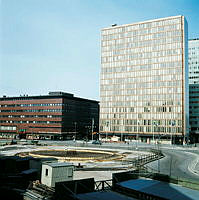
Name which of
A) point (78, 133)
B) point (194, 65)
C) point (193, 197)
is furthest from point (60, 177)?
point (194, 65)

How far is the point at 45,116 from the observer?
15425cm

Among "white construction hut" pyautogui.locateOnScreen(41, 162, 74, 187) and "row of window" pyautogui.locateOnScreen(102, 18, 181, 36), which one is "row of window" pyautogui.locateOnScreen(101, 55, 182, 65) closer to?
"row of window" pyautogui.locateOnScreen(102, 18, 181, 36)

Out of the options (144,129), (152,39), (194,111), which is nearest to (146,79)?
(152,39)

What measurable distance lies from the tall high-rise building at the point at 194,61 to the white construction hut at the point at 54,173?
17900 centimetres

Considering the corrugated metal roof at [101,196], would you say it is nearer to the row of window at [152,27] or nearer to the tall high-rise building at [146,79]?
the tall high-rise building at [146,79]

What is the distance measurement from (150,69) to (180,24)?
29.8 meters

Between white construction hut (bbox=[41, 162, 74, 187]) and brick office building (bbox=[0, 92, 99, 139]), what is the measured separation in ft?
396

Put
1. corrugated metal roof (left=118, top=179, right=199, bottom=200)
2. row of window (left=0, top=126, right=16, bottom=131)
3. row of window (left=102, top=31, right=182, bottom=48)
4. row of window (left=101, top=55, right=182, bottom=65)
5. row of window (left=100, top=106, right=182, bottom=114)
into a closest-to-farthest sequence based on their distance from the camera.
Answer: corrugated metal roof (left=118, top=179, right=199, bottom=200) → row of window (left=100, top=106, right=182, bottom=114) → row of window (left=101, top=55, right=182, bottom=65) → row of window (left=102, top=31, right=182, bottom=48) → row of window (left=0, top=126, right=16, bottom=131)

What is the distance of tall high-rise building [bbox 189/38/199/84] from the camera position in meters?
191

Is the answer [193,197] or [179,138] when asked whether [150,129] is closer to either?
[179,138]

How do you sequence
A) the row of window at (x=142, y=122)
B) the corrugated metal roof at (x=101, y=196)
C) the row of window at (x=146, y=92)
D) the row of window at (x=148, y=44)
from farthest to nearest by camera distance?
the row of window at (x=148, y=44), the row of window at (x=146, y=92), the row of window at (x=142, y=122), the corrugated metal roof at (x=101, y=196)

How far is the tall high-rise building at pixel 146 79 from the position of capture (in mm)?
133625

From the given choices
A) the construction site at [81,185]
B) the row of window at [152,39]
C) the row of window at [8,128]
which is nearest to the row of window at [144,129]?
the row of window at [152,39]

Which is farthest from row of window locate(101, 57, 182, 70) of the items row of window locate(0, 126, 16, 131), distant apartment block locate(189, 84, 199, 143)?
row of window locate(0, 126, 16, 131)
